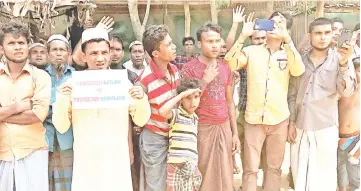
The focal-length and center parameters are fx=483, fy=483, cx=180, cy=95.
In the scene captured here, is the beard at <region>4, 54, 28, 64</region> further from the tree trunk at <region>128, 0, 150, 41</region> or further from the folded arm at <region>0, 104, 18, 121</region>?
the tree trunk at <region>128, 0, 150, 41</region>

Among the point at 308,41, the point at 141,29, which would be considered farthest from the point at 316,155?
the point at 141,29

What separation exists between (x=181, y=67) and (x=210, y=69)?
1.08 ft

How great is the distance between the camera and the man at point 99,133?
3.36 metres

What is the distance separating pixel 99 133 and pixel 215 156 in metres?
0.94

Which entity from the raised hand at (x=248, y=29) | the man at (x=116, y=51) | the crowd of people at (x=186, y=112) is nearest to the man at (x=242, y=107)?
the crowd of people at (x=186, y=112)

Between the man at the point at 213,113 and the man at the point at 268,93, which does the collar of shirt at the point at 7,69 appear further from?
the man at the point at 268,93

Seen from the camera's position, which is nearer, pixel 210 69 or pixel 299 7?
pixel 210 69

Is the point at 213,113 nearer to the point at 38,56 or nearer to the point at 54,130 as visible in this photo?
the point at 54,130

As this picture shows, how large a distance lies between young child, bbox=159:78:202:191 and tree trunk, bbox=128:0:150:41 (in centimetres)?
Answer: 70

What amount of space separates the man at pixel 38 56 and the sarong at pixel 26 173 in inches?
26.9

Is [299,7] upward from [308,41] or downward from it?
upward

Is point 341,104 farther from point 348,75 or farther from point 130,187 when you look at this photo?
point 130,187

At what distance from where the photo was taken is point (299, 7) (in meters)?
4.06

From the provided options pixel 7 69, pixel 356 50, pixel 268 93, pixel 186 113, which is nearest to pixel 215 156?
pixel 186 113
